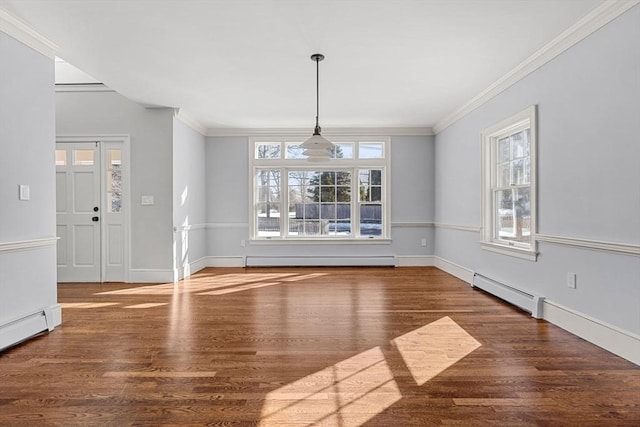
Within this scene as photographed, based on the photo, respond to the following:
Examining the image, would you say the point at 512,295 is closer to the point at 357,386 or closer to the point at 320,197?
the point at 357,386

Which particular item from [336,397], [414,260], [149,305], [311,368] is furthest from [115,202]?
[414,260]

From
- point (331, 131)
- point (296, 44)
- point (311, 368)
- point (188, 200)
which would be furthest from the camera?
point (331, 131)

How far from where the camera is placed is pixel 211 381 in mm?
2229

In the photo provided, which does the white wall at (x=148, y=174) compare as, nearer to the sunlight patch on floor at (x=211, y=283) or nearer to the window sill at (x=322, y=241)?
the sunlight patch on floor at (x=211, y=283)

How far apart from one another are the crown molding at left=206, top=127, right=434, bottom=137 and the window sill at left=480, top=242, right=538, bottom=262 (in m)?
2.77

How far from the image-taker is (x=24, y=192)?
9.75 feet

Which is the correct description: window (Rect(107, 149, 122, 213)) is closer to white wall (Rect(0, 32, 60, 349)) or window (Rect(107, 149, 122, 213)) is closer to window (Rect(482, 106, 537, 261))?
white wall (Rect(0, 32, 60, 349))

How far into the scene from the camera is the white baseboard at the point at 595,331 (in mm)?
2491

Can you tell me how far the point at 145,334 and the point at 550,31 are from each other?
4.36 m

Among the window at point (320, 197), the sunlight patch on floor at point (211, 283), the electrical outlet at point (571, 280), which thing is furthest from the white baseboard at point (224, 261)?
the electrical outlet at point (571, 280)

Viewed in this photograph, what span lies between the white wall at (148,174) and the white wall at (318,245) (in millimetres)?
1444

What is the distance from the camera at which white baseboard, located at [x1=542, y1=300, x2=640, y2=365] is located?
249cm

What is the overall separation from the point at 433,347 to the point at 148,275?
4.28 metres

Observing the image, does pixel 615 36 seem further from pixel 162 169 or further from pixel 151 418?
pixel 162 169
